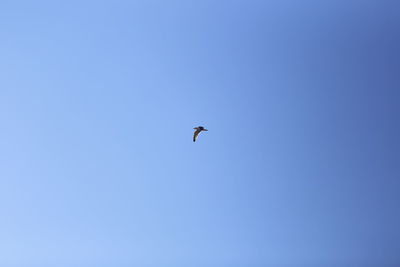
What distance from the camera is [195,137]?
34.8m
